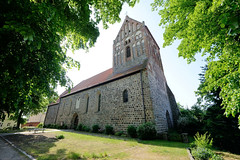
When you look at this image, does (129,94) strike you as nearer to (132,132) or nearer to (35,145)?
(132,132)

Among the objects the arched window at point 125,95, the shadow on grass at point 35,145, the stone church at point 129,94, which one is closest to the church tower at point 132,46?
the stone church at point 129,94

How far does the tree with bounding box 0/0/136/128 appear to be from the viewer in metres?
2.38

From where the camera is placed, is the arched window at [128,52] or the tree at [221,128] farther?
the arched window at [128,52]

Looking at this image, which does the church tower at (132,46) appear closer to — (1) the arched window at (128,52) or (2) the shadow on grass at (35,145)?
(1) the arched window at (128,52)

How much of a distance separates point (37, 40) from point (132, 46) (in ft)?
41.6

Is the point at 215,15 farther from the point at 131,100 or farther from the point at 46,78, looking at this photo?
the point at 131,100

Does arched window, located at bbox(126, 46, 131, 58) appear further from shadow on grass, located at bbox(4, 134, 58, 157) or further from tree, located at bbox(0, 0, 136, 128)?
shadow on grass, located at bbox(4, 134, 58, 157)

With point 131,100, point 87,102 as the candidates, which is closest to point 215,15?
point 131,100

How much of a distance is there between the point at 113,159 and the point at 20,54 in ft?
15.1

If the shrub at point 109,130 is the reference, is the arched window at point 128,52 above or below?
above

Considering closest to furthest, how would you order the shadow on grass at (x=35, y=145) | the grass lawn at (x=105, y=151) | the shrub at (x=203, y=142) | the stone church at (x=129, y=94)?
1. the grass lawn at (x=105, y=151)
2. the shrub at (x=203, y=142)
3. the shadow on grass at (x=35, y=145)
4. the stone church at (x=129, y=94)

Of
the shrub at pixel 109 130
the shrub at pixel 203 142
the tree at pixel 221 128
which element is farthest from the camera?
the shrub at pixel 109 130

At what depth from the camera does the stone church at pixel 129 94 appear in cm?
1009

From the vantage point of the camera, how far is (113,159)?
3.73 meters
